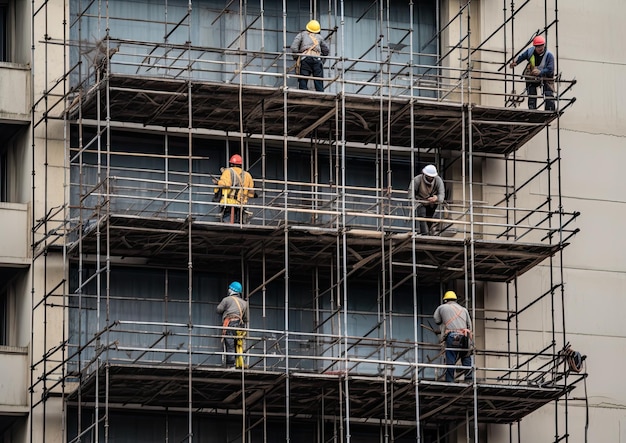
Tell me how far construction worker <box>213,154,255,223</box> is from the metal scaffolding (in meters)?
0.52

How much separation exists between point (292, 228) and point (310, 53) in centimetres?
392

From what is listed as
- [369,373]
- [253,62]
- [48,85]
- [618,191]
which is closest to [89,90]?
[48,85]

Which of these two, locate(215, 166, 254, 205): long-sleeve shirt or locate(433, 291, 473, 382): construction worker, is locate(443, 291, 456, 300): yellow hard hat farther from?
locate(215, 166, 254, 205): long-sleeve shirt

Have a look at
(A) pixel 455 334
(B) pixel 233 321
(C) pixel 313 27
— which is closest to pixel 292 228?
(B) pixel 233 321

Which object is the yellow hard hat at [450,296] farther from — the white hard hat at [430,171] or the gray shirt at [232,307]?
the gray shirt at [232,307]

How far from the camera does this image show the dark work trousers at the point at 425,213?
4259 centimetres

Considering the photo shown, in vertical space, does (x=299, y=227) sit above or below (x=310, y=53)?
below

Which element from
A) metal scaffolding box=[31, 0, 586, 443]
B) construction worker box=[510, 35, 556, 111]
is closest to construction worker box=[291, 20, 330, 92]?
metal scaffolding box=[31, 0, 586, 443]

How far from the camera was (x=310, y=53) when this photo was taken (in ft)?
140

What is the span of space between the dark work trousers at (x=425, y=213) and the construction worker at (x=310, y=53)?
3.19 meters

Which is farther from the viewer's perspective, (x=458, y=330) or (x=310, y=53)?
(x=310, y=53)

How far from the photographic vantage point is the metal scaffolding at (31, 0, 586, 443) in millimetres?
41000

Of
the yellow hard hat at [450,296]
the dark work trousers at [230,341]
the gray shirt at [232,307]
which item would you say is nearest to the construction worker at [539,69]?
the yellow hard hat at [450,296]

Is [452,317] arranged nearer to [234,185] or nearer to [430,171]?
[430,171]
